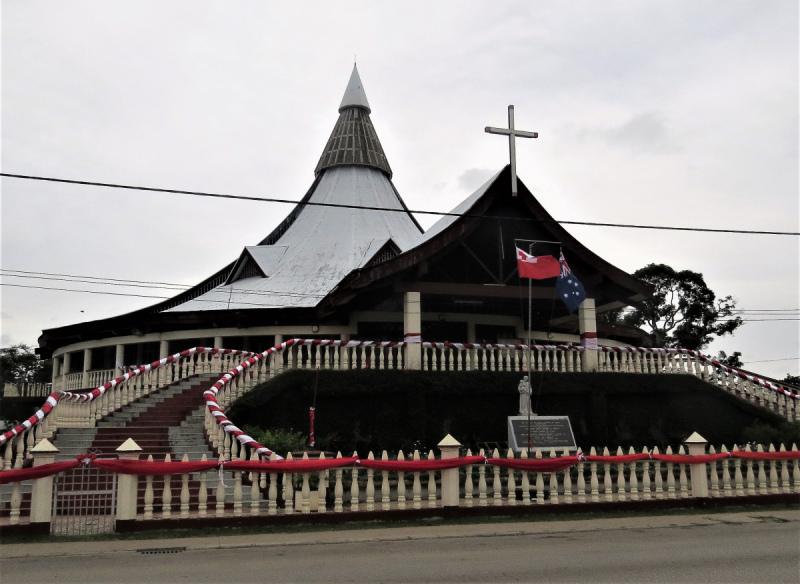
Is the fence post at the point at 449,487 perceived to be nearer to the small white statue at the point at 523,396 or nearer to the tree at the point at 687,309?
the small white statue at the point at 523,396

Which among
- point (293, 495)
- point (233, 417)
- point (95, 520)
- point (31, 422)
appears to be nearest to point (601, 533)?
point (293, 495)

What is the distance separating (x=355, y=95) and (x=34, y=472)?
3332 centimetres

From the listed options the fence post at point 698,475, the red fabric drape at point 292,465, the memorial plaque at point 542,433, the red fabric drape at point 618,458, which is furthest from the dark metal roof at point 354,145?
the red fabric drape at point 292,465

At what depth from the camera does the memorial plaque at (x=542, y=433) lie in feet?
54.0

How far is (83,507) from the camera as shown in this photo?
10.7 metres

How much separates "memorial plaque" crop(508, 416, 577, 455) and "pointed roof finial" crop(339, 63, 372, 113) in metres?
27.1

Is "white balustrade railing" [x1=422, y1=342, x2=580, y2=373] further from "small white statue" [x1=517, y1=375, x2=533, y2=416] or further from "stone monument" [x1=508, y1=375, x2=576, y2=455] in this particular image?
"stone monument" [x1=508, y1=375, x2=576, y2=455]

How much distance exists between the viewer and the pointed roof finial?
3994 cm

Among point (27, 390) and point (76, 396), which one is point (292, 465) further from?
point (27, 390)

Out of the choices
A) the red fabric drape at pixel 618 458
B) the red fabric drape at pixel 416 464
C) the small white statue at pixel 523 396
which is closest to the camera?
the red fabric drape at pixel 416 464

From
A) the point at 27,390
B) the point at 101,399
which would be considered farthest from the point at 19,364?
the point at 101,399

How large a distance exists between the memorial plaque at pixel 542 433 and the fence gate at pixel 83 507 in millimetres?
8984

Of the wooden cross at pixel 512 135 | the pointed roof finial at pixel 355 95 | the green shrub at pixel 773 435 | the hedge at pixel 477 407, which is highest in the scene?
the pointed roof finial at pixel 355 95

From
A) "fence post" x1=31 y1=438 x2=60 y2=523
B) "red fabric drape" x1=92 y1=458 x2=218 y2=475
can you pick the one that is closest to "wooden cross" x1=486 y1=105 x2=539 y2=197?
"red fabric drape" x1=92 y1=458 x2=218 y2=475
